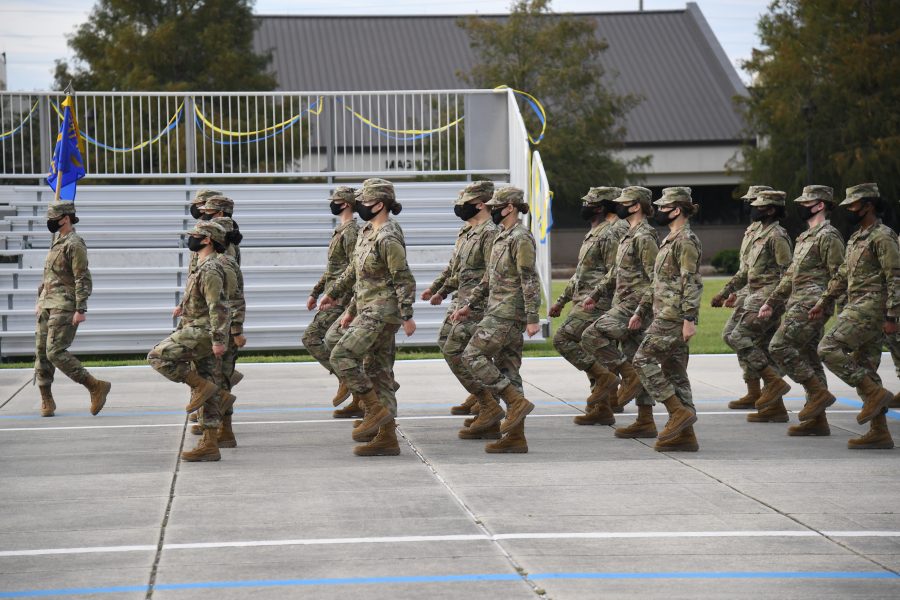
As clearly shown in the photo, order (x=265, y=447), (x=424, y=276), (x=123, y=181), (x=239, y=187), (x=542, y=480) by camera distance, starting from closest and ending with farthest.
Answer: (x=542, y=480) < (x=265, y=447) < (x=424, y=276) < (x=239, y=187) < (x=123, y=181)

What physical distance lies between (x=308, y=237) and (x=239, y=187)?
1.49 m

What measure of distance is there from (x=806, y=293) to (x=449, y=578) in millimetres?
5663

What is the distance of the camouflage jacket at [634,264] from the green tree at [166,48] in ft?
82.3

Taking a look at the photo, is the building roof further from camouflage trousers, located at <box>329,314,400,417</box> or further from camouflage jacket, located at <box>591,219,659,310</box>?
camouflage trousers, located at <box>329,314,400,417</box>

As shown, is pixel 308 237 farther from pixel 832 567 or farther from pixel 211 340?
pixel 832 567

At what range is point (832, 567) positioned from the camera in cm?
663

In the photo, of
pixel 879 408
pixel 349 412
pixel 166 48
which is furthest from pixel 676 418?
pixel 166 48

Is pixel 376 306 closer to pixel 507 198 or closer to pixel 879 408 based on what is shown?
pixel 507 198

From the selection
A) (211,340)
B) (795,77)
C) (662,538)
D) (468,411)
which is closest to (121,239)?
(468,411)

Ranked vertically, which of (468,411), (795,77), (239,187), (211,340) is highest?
(795,77)

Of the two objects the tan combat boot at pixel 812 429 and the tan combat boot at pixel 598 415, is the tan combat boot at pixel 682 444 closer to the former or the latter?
the tan combat boot at pixel 812 429

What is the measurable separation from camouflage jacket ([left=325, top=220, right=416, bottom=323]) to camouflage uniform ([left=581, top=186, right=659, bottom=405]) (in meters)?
2.09

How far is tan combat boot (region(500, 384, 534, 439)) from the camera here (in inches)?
396

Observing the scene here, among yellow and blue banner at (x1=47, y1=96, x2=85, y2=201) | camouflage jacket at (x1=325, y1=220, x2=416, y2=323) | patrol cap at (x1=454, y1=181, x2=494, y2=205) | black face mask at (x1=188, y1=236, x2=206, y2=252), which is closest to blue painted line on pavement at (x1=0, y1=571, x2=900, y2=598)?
camouflage jacket at (x1=325, y1=220, x2=416, y2=323)
